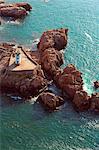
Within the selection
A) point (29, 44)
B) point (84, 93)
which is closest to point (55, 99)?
point (84, 93)

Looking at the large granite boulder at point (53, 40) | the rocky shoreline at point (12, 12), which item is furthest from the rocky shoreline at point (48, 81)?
the rocky shoreline at point (12, 12)

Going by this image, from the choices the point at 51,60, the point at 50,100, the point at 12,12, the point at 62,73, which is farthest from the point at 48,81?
the point at 12,12

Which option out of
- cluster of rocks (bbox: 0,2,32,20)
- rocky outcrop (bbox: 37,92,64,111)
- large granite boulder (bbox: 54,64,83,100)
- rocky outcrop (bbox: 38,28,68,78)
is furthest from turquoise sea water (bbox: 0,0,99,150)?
cluster of rocks (bbox: 0,2,32,20)

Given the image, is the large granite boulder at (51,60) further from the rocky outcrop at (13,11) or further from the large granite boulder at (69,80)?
the rocky outcrop at (13,11)

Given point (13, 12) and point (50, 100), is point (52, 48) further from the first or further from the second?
point (13, 12)

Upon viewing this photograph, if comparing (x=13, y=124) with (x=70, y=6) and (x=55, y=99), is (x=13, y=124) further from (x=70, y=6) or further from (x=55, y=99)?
(x=70, y=6)

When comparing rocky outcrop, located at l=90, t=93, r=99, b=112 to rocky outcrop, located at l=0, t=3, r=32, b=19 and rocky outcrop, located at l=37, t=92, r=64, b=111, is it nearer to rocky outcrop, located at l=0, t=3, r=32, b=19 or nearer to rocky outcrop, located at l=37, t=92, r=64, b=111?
rocky outcrop, located at l=37, t=92, r=64, b=111

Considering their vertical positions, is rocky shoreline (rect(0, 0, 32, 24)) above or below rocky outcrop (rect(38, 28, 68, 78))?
above
